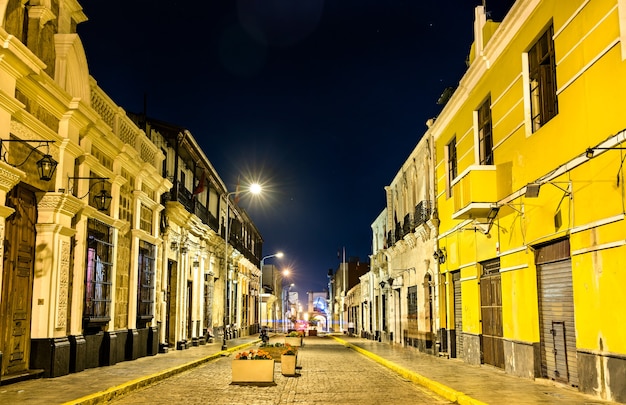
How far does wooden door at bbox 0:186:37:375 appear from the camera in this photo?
1257 centimetres

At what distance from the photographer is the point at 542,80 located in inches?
511

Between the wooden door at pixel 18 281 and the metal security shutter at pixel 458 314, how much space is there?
1253 cm

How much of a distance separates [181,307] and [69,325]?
1174cm

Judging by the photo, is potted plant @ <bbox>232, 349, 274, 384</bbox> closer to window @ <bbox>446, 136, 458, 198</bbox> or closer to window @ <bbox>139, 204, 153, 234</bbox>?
window @ <bbox>139, 204, 153, 234</bbox>

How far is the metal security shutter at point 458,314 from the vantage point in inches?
786

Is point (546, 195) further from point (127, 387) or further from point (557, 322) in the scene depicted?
point (127, 387)

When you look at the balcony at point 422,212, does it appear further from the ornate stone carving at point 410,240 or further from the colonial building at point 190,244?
the colonial building at point 190,244

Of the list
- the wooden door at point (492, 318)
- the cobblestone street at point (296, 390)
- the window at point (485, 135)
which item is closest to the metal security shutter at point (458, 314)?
the wooden door at point (492, 318)

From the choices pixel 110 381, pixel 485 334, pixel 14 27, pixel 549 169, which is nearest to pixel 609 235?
pixel 549 169

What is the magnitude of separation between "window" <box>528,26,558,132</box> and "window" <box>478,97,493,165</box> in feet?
9.90

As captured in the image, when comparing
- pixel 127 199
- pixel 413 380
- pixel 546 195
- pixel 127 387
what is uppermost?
pixel 127 199

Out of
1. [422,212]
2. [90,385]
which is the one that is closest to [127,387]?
[90,385]

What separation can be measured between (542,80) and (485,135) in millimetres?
4411

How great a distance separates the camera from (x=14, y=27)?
1252 cm
